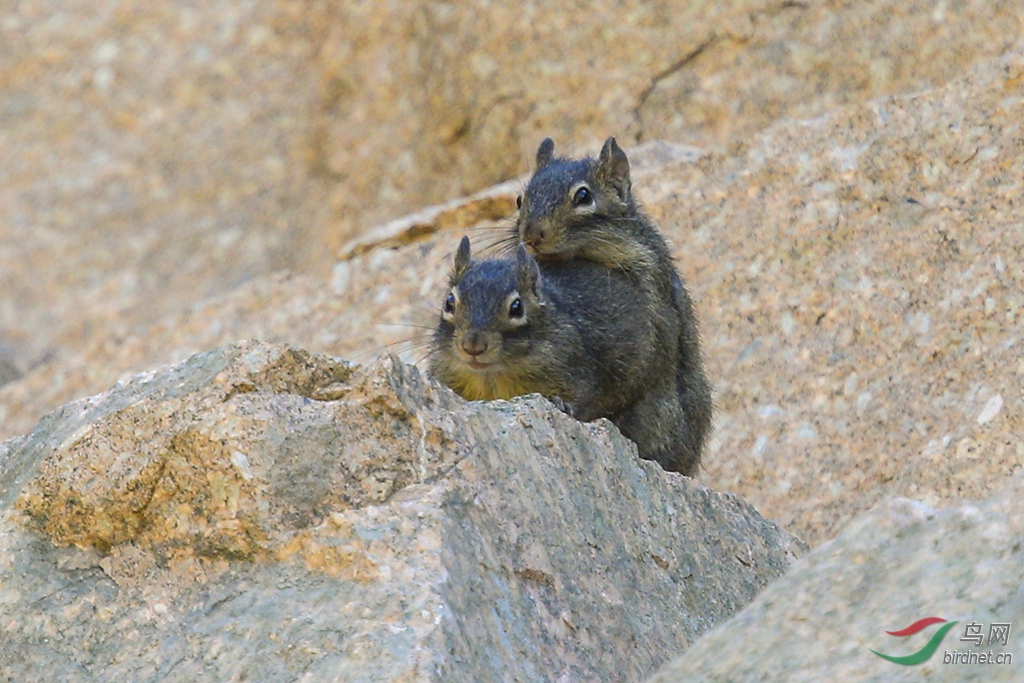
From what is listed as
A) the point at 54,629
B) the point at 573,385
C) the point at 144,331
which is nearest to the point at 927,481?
the point at 573,385

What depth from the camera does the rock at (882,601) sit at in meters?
3.24

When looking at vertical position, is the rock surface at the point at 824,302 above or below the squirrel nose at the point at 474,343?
below

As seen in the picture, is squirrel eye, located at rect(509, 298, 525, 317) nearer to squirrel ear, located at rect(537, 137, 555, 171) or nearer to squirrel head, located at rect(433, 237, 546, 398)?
squirrel head, located at rect(433, 237, 546, 398)

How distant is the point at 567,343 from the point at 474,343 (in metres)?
0.47

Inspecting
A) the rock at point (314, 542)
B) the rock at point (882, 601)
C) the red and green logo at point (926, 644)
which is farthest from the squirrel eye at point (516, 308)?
the red and green logo at point (926, 644)

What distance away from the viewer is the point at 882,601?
3.41 m

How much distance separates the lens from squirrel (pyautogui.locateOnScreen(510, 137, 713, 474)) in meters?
6.91

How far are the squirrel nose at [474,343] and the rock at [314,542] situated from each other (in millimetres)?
1331

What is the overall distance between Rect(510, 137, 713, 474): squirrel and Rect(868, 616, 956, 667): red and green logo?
3543 mm

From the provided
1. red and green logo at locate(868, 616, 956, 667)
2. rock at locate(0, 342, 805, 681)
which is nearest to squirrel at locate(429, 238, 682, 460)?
rock at locate(0, 342, 805, 681)

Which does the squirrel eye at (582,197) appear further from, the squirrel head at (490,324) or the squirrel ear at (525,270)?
the squirrel ear at (525,270)

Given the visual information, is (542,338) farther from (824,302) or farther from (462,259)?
(824,302)

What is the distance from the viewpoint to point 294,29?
13.1 metres

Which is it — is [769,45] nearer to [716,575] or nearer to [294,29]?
[294,29]
